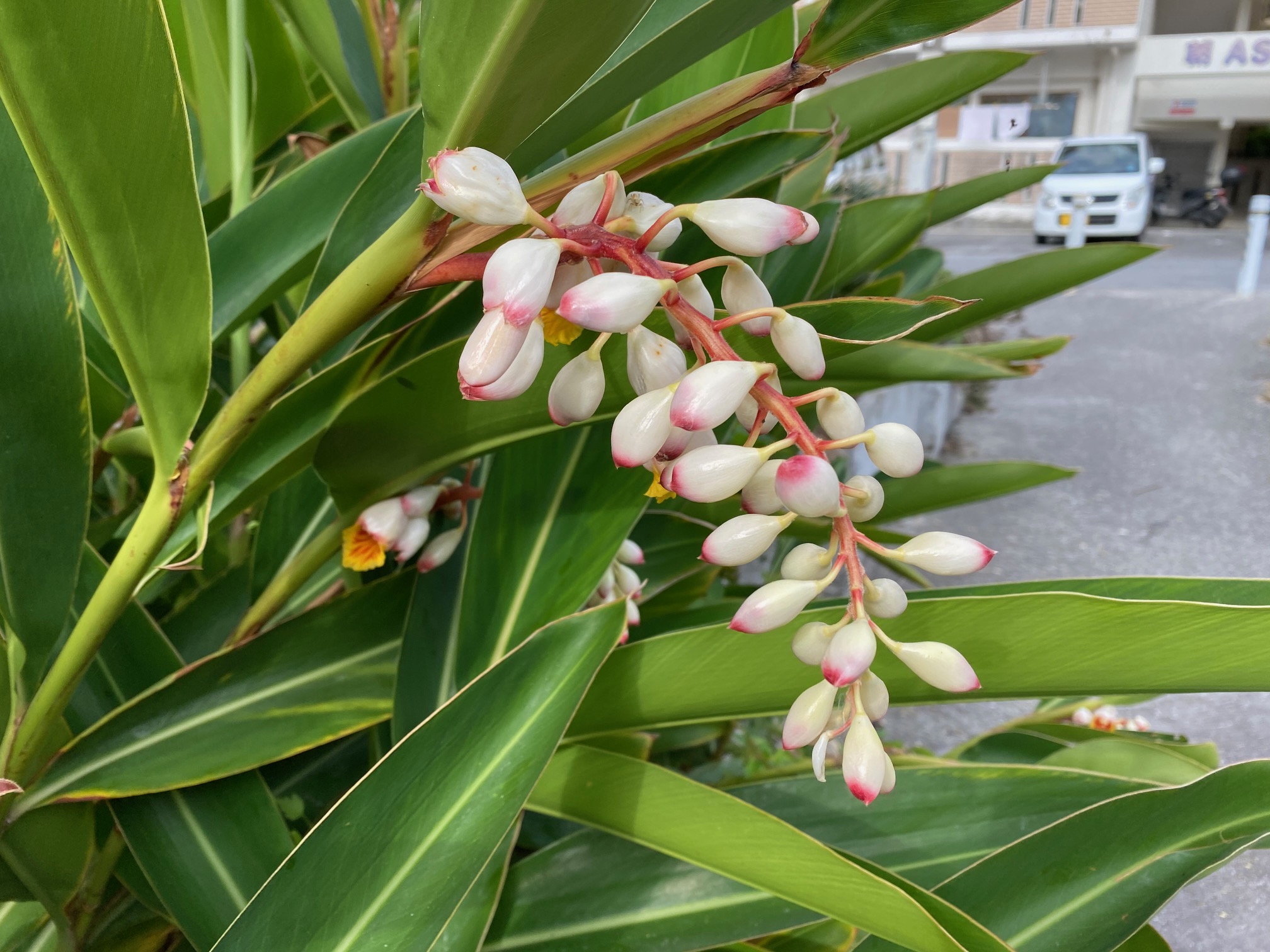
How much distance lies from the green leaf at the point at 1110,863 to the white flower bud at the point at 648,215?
0.39 meters

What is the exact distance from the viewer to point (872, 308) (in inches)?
15.2

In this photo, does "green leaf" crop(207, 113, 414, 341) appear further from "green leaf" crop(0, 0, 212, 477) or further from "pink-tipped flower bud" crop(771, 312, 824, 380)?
"pink-tipped flower bud" crop(771, 312, 824, 380)

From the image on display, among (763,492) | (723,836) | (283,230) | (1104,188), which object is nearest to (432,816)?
(723,836)

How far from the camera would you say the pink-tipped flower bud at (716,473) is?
0.28 meters

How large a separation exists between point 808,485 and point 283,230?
430mm

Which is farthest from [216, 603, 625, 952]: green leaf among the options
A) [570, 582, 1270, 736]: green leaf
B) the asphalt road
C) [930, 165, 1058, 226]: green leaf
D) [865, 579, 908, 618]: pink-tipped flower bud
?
the asphalt road

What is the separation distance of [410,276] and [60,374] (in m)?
0.23

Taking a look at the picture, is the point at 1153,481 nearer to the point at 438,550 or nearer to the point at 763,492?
the point at 438,550

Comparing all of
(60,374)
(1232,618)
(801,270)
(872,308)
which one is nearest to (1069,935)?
(1232,618)

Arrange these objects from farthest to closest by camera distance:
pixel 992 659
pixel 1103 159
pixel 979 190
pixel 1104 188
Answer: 1. pixel 1103 159
2. pixel 1104 188
3. pixel 979 190
4. pixel 992 659

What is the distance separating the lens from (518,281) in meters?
0.26

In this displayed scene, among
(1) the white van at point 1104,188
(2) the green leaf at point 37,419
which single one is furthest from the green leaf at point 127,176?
(1) the white van at point 1104,188

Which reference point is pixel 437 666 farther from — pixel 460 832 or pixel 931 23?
pixel 931 23

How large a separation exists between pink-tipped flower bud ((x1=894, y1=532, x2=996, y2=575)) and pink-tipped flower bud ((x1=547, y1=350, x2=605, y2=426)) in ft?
0.38
